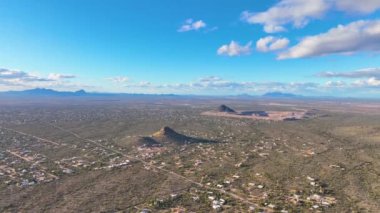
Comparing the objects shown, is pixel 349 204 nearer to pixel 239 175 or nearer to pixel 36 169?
pixel 239 175

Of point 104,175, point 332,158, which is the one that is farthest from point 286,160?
point 104,175

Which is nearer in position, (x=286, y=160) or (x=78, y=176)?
(x=78, y=176)

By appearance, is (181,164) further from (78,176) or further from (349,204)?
(349,204)

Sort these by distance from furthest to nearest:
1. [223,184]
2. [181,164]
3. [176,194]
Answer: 1. [181,164]
2. [223,184]
3. [176,194]

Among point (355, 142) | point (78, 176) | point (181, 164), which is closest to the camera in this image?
point (78, 176)

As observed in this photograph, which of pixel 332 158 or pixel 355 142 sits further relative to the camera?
pixel 355 142

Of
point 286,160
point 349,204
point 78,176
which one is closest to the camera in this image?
point 349,204

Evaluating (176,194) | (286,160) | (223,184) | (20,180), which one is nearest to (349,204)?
(223,184)

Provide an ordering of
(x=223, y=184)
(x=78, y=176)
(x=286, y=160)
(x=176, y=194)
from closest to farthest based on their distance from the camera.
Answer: (x=176, y=194), (x=223, y=184), (x=78, y=176), (x=286, y=160)
